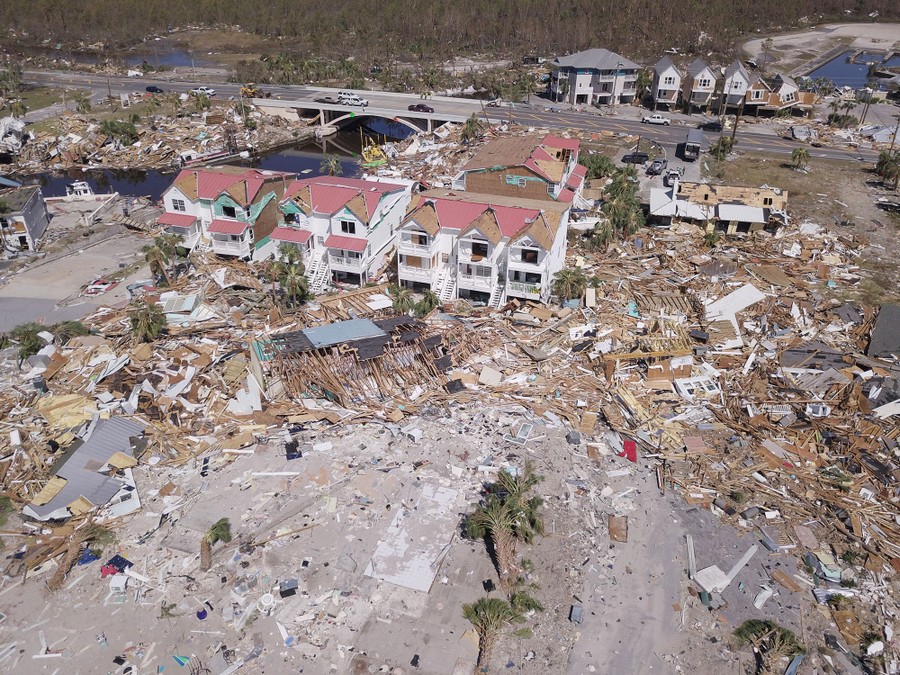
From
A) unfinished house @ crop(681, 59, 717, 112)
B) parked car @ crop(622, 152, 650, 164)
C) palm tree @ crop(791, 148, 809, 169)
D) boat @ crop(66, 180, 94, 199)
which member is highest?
unfinished house @ crop(681, 59, 717, 112)

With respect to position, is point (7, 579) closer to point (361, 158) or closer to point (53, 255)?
Answer: point (53, 255)

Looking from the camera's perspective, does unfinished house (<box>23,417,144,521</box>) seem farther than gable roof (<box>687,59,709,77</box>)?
No

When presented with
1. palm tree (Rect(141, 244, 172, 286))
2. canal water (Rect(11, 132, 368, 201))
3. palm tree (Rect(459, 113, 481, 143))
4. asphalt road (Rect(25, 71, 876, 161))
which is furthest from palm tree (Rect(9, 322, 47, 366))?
asphalt road (Rect(25, 71, 876, 161))

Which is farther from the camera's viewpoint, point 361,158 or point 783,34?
point 783,34

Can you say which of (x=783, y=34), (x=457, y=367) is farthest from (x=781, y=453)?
(x=783, y=34)

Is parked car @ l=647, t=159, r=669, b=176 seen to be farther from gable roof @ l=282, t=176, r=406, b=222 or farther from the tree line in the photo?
the tree line

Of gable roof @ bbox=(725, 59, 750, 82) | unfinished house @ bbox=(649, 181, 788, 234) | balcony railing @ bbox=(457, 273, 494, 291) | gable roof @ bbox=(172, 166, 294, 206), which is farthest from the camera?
gable roof @ bbox=(725, 59, 750, 82)
